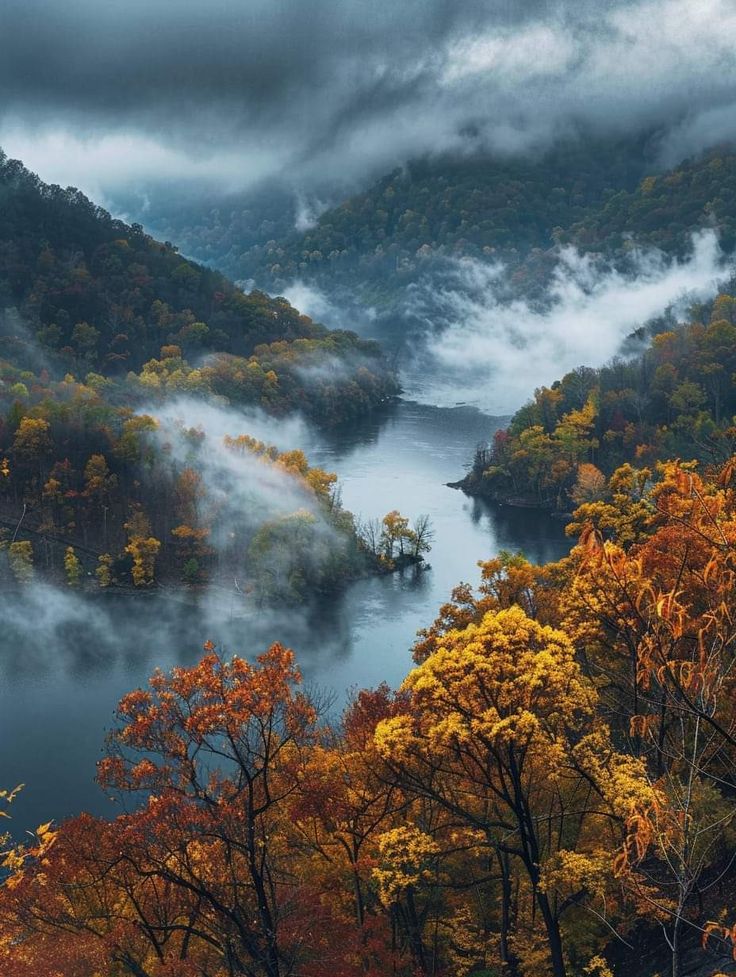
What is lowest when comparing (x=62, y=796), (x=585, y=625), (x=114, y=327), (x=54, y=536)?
(x=585, y=625)

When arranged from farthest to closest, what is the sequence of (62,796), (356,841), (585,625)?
(62,796)
(585,625)
(356,841)

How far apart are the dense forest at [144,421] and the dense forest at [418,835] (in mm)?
48126

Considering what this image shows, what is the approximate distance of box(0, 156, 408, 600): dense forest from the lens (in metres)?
74.1

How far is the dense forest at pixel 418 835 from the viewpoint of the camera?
17125mm

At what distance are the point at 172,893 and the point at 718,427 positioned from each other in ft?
269

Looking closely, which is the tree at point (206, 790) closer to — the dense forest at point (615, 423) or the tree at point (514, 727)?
the tree at point (514, 727)

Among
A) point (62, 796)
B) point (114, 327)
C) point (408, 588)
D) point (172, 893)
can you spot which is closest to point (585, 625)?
point (172, 893)

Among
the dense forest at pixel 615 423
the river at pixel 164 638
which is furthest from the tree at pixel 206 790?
the dense forest at pixel 615 423

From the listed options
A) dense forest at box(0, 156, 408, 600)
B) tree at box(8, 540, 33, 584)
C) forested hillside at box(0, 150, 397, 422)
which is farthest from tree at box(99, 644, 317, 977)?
forested hillside at box(0, 150, 397, 422)

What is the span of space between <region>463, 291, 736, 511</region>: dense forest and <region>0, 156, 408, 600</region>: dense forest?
20171 millimetres

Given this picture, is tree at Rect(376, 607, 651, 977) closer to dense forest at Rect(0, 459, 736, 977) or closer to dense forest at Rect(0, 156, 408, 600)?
dense forest at Rect(0, 459, 736, 977)

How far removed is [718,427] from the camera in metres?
93.0

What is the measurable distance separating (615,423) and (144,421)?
49.0m

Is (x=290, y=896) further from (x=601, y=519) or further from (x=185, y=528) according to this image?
(x=185, y=528)
